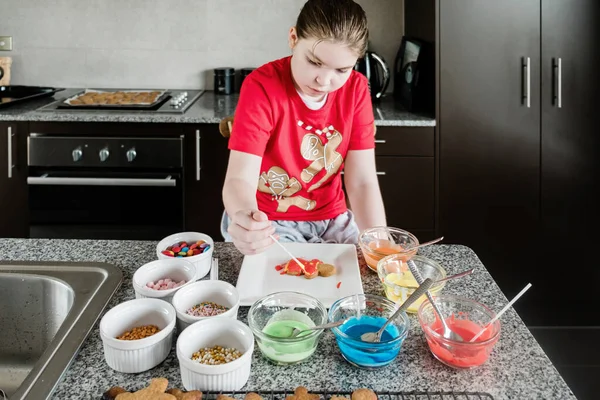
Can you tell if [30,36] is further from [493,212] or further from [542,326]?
[542,326]

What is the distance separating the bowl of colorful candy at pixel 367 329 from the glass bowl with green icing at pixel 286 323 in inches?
1.5

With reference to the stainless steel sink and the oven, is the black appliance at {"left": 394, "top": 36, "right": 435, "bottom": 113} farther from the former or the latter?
the stainless steel sink

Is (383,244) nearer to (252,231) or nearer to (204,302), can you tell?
(252,231)

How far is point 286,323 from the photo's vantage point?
0.96 metres

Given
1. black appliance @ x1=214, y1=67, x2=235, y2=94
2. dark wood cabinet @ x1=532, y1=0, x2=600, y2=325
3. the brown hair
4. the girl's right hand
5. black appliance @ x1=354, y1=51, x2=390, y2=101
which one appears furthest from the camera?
black appliance @ x1=214, y1=67, x2=235, y2=94

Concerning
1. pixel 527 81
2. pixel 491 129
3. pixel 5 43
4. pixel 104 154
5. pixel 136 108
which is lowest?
pixel 104 154

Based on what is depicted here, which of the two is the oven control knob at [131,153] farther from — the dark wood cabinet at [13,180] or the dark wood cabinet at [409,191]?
the dark wood cabinet at [409,191]

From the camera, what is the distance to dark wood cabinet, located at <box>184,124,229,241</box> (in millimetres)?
2582

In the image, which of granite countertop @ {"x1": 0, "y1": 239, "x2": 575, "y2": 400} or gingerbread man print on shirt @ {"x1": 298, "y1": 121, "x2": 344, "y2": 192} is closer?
granite countertop @ {"x1": 0, "y1": 239, "x2": 575, "y2": 400}

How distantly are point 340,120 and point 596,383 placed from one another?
167 cm

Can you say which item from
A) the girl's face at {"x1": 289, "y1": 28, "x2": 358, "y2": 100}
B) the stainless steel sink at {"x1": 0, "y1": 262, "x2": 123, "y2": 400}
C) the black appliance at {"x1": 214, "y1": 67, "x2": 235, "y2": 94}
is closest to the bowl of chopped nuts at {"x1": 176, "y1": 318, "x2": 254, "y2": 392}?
the stainless steel sink at {"x1": 0, "y1": 262, "x2": 123, "y2": 400}

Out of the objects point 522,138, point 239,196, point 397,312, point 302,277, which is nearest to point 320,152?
point 239,196

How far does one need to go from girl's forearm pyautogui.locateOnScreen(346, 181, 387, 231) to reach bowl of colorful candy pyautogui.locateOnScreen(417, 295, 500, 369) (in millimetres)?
674

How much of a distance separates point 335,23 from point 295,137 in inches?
16.2
